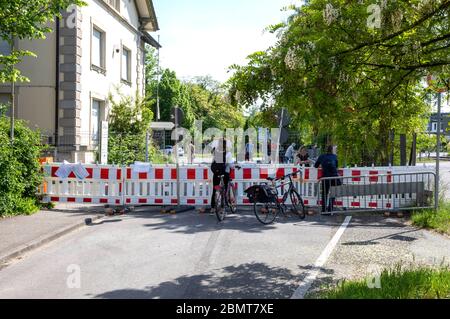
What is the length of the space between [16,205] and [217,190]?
463cm

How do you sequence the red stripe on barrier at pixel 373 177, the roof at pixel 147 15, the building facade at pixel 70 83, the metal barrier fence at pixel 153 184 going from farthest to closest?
the roof at pixel 147 15 → the building facade at pixel 70 83 → the metal barrier fence at pixel 153 184 → the red stripe on barrier at pixel 373 177

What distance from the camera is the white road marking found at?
18.4 ft

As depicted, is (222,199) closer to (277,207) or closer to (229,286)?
(277,207)

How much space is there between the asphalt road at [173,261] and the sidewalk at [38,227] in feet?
0.71

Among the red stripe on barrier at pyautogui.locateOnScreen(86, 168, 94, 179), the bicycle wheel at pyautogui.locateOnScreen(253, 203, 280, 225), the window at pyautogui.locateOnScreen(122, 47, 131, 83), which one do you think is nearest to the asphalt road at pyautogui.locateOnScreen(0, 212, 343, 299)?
the bicycle wheel at pyautogui.locateOnScreen(253, 203, 280, 225)

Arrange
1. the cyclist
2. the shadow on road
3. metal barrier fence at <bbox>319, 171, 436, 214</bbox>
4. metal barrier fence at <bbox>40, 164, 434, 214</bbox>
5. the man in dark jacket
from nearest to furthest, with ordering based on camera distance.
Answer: the shadow on road → the cyclist → metal barrier fence at <bbox>319, 171, 436, 214</bbox> → the man in dark jacket → metal barrier fence at <bbox>40, 164, 434, 214</bbox>

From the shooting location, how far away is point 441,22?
22.3 feet

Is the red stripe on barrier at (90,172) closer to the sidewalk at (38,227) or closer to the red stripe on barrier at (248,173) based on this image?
the sidewalk at (38,227)

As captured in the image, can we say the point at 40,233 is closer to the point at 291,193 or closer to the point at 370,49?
the point at 291,193

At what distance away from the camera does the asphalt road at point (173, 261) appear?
5707mm

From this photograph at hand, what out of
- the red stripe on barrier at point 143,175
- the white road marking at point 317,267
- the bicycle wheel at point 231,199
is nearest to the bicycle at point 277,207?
the bicycle wheel at point 231,199

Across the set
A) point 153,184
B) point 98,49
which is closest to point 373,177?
point 153,184

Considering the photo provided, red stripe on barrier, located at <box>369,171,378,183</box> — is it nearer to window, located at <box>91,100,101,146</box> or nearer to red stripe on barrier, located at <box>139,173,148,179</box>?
red stripe on barrier, located at <box>139,173,148,179</box>

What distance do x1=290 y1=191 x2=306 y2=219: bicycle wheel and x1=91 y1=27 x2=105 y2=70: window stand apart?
12.8m
